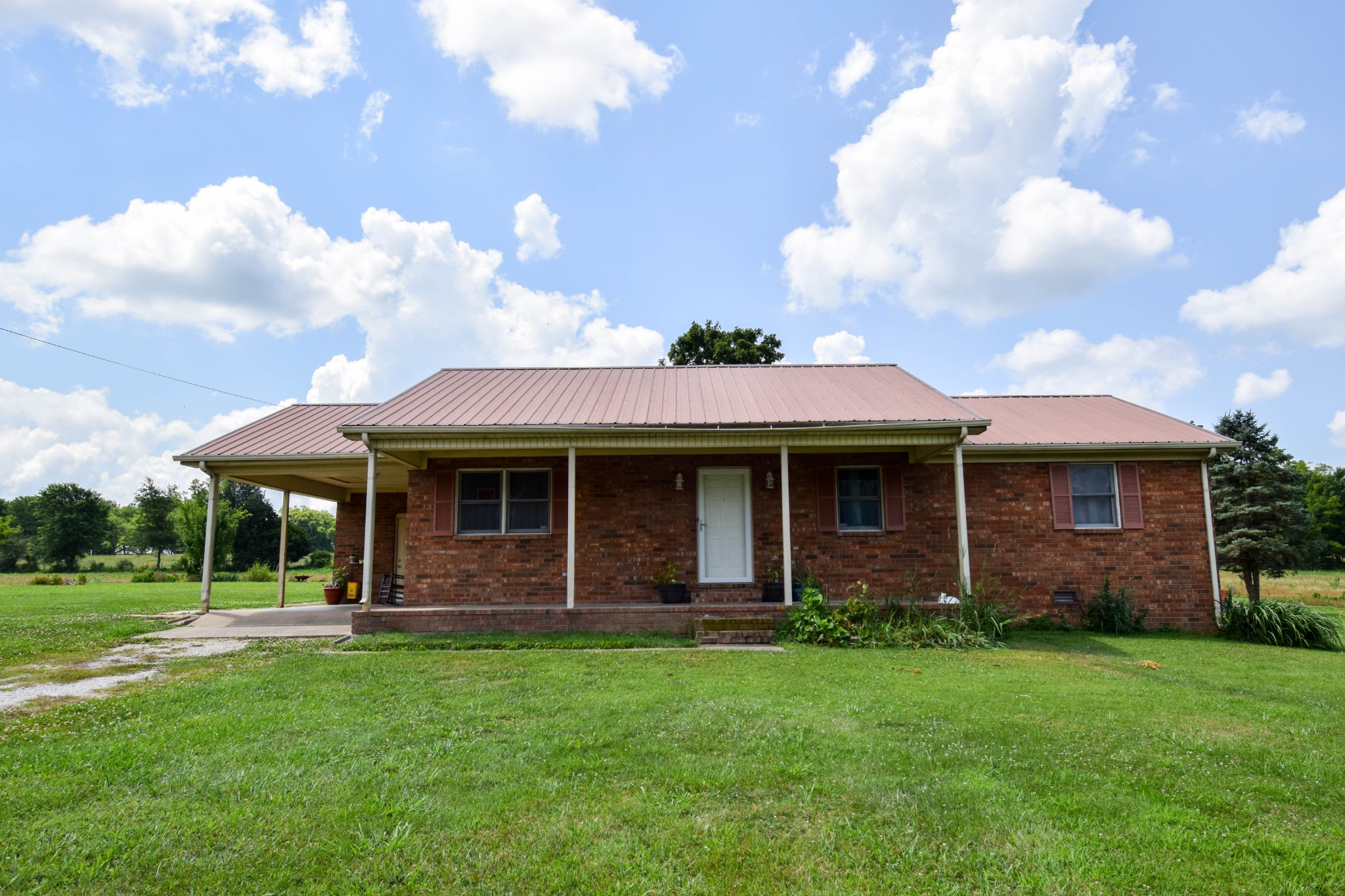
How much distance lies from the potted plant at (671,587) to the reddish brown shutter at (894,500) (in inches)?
137

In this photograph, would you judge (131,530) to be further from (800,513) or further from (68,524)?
(800,513)

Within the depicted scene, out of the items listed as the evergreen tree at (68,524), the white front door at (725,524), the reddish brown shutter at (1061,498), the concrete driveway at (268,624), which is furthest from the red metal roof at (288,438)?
the evergreen tree at (68,524)

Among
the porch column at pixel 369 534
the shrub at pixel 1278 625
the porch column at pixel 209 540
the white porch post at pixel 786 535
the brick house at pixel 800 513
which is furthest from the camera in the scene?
the porch column at pixel 209 540

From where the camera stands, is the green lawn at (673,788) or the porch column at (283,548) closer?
the green lawn at (673,788)

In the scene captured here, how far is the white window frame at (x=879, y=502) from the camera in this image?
38.0 feet

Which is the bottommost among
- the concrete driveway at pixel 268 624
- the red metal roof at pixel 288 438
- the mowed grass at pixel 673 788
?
the mowed grass at pixel 673 788

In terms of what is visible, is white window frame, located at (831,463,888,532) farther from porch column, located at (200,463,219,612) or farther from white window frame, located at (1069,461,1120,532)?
porch column, located at (200,463,219,612)

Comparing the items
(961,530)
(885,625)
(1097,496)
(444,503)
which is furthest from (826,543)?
(444,503)

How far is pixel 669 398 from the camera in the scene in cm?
1181

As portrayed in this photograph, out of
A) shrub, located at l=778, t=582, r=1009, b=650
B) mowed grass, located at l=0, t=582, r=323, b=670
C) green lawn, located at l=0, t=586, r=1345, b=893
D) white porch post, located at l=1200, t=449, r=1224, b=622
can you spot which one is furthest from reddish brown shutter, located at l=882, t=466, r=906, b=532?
mowed grass, located at l=0, t=582, r=323, b=670

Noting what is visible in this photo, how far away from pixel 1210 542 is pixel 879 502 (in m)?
5.33

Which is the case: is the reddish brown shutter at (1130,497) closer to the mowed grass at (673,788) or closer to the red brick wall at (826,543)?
the red brick wall at (826,543)

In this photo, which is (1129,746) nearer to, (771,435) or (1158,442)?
(771,435)

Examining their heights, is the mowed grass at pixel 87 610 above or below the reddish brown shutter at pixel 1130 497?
below
